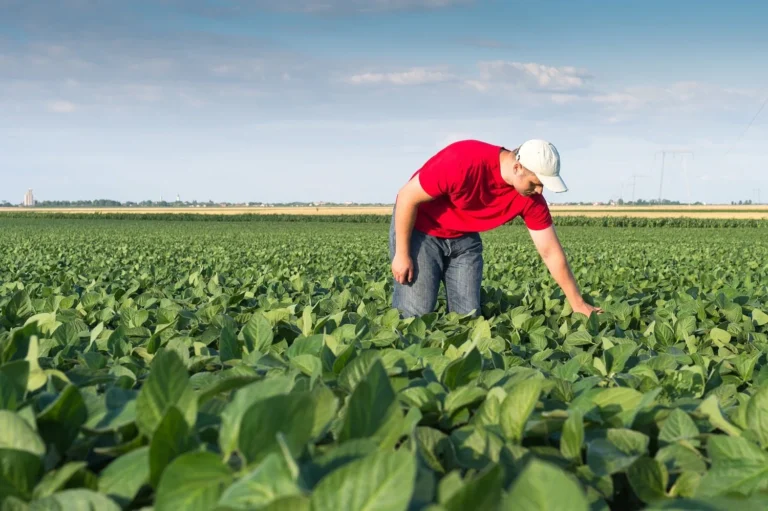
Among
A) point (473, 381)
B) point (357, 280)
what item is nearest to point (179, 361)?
point (473, 381)

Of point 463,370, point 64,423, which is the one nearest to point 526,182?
point 463,370

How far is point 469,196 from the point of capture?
17.2 ft

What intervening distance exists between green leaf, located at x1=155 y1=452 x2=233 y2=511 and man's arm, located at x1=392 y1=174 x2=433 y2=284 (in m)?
4.27

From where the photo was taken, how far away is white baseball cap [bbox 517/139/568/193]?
4.59 m

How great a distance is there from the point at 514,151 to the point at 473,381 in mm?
3592

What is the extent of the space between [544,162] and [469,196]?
0.82 m

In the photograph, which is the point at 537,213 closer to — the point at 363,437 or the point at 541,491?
the point at 363,437

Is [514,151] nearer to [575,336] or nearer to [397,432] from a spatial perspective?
[575,336]

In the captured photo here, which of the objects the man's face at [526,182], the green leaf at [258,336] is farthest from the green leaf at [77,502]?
the man's face at [526,182]

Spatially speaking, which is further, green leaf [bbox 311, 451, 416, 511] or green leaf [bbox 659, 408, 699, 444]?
green leaf [bbox 659, 408, 699, 444]

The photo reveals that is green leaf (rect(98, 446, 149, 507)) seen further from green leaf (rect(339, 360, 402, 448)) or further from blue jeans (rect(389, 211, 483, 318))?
blue jeans (rect(389, 211, 483, 318))

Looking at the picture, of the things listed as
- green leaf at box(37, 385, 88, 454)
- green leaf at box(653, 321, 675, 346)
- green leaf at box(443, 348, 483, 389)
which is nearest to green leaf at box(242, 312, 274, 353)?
green leaf at box(443, 348, 483, 389)

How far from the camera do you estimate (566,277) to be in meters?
5.18

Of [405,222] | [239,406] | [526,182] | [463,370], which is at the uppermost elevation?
[526,182]
